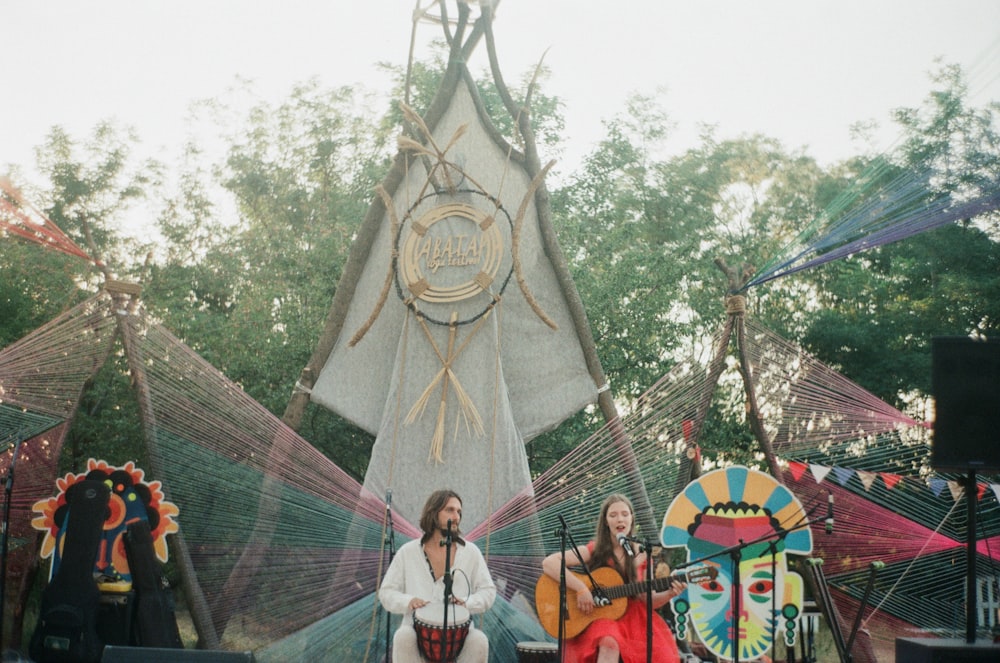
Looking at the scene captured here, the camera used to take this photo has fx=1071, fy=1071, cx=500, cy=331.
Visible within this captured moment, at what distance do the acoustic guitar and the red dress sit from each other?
4cm

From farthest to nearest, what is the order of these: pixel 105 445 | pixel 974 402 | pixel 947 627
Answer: pixel 105 445
pixel 947 627
pixel 974 402

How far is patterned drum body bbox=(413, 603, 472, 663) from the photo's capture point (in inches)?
212

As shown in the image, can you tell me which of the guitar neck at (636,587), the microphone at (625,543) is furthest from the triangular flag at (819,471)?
the microphone at (625,543)

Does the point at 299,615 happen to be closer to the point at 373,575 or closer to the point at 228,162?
the point at 373,575

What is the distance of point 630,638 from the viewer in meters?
5.71

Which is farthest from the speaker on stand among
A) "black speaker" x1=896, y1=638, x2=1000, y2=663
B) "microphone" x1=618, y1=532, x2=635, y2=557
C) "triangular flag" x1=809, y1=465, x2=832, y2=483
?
"microphone" x1=618, y1=532, x2=635, y2=557

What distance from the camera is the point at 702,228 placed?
16031mm

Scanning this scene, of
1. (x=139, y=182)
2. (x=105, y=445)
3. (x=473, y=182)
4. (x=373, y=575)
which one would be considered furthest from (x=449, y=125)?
(x=139, y=182)

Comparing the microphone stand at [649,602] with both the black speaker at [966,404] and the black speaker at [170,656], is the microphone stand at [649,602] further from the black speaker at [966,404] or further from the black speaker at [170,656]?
the black speaker at [170,656]

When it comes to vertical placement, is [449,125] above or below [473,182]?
above

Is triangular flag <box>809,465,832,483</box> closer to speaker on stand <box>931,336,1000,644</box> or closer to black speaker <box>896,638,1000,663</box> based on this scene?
speaker on stand <box>931,336,1000,644</box>

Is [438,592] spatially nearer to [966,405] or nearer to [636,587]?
[636,587]

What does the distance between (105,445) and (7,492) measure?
538cm

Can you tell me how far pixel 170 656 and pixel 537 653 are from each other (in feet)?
7.04
